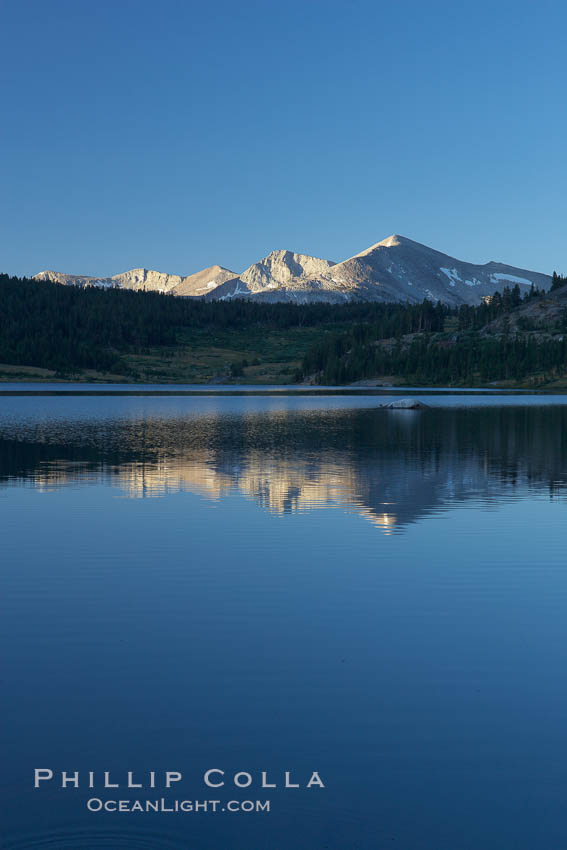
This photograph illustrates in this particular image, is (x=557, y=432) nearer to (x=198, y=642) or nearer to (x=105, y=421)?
(x=105, y=421)

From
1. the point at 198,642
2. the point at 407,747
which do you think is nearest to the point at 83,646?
the point at 198,642

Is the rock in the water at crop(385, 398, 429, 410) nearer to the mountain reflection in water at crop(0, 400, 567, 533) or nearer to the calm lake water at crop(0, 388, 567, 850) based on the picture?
the mountain reflection in water at crop(0, 400, 567, 533)

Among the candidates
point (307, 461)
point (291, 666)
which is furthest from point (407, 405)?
point (291, 666)

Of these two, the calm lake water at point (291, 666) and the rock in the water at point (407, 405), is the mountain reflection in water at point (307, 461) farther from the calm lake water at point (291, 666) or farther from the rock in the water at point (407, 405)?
the rock in the water at point (407, 405)

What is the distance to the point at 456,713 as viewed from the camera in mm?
13172

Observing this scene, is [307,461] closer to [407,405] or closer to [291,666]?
[291,666]

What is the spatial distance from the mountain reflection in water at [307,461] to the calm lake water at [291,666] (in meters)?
1.07

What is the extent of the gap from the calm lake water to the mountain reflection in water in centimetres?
107

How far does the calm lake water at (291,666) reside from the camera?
1012 cm

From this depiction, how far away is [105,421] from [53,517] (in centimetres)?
Answer: 6625

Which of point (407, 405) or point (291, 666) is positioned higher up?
point (407, 405)

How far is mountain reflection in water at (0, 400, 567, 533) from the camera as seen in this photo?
38969 millimetres

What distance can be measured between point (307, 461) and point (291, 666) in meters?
38.6

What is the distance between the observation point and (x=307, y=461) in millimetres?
53938
